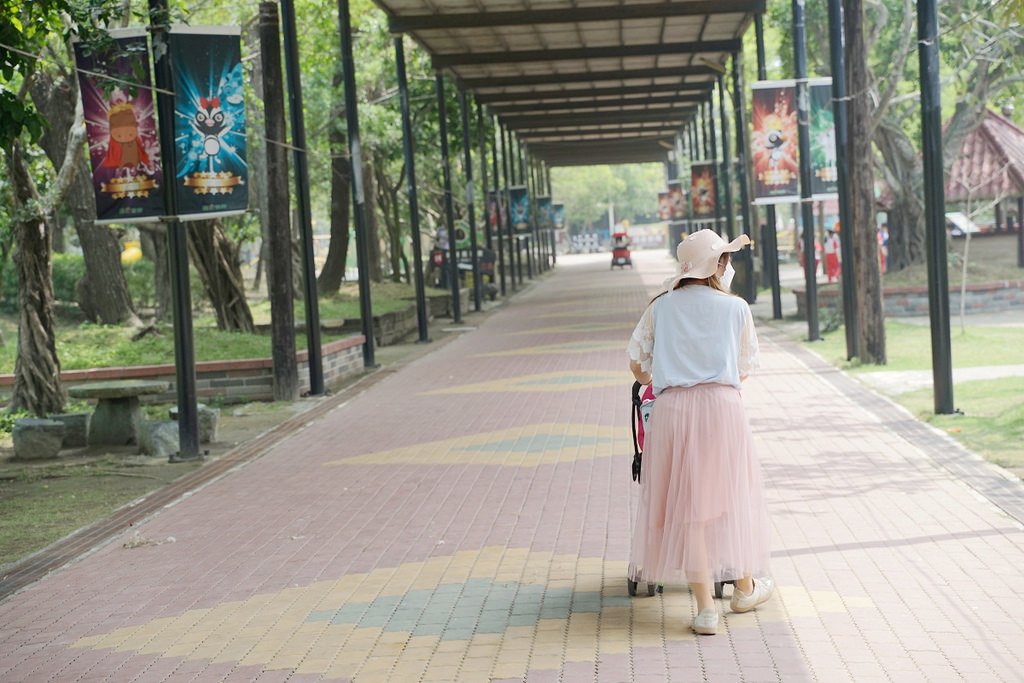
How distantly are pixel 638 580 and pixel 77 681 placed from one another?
2.37 metres

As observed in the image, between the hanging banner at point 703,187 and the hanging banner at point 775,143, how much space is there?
13.2m

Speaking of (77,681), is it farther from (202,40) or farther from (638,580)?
(202,40)

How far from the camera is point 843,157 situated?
15094 millimetres

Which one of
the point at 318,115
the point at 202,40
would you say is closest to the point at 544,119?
the point at 318,115

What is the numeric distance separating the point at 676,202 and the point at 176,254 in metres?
33.5

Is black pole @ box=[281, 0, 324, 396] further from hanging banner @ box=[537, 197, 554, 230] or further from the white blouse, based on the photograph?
hanging banner @ box=[537, 197, 554, 230]

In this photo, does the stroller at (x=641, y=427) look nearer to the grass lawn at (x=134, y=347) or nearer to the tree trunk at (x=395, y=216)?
the grass lawn at (x=134, y=347)

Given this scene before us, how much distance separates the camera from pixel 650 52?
88.3 feet

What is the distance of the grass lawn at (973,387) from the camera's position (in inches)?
369

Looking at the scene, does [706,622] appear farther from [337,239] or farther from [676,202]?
[676,202]

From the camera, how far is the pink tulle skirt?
5.31 metres

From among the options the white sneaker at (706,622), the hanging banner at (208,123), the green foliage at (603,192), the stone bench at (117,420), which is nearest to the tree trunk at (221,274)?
the stone bench at (117,420)

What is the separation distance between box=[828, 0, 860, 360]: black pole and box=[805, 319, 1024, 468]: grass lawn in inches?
15.5

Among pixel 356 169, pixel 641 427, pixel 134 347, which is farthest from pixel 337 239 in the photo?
pixel 641 427
